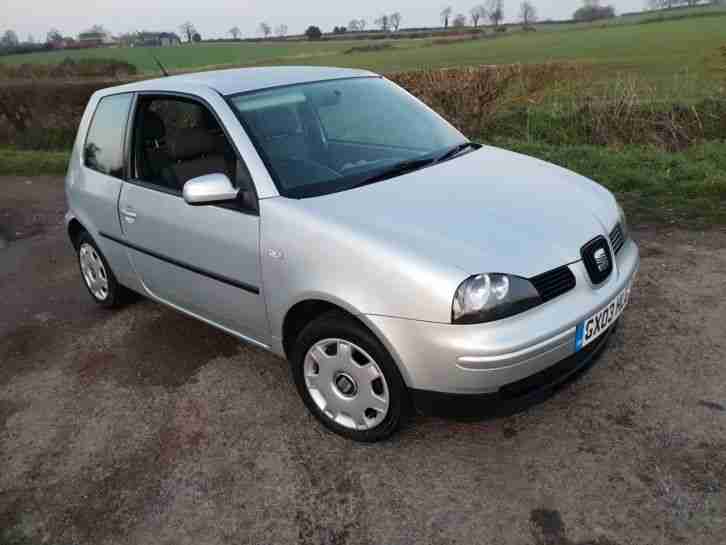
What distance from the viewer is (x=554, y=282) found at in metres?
2.64

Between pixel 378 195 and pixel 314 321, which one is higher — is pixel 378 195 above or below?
above

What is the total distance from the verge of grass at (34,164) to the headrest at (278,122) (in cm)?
889

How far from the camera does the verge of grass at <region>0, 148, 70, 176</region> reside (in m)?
11.2

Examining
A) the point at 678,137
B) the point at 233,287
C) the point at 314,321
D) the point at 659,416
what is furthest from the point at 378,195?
the point at 678,137

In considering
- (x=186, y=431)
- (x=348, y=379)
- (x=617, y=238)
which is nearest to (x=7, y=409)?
(x=186, y=431)

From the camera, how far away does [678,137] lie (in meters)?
9.72

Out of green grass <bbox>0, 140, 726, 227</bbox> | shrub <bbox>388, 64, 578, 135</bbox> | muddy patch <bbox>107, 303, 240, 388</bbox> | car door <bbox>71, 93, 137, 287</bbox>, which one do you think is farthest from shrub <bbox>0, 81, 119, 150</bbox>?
muddy patch <bbox>107, 303, 240, 388</bbox>

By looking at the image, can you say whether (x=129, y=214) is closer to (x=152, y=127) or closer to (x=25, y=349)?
(x=152, y=127)

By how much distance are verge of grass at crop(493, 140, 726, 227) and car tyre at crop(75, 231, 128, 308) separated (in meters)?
4.49

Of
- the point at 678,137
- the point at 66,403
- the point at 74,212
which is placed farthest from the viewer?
the point at 678,137

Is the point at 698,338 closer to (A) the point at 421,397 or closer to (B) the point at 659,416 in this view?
(B) the point at 659,416

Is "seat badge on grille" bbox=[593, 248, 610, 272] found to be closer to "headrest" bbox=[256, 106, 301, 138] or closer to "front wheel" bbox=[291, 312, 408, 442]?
"front wheel" bbox=[291, 312, 408, 442]

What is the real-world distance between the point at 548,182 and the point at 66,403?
9.71ft

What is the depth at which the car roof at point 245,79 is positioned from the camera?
11.8ft
